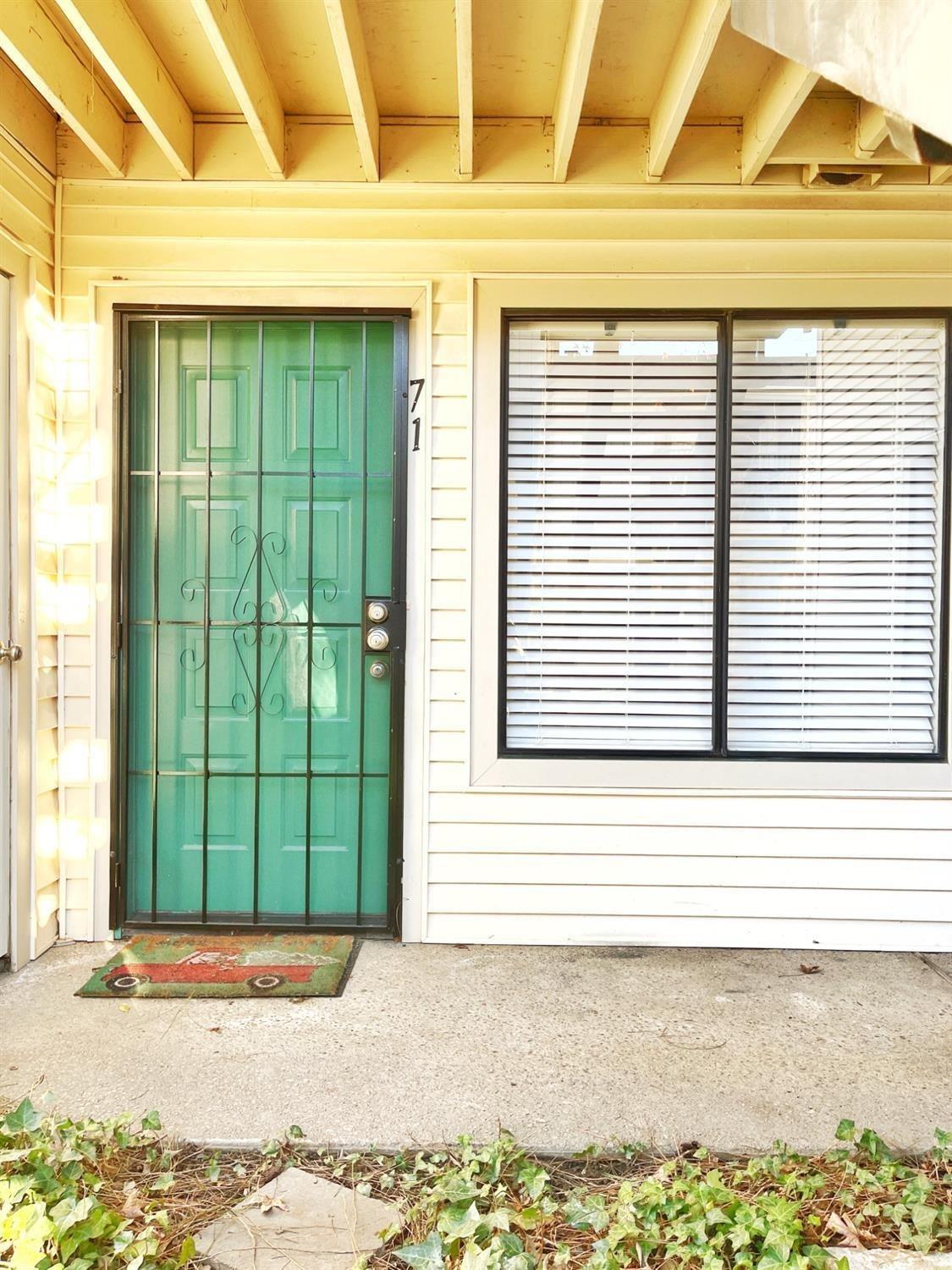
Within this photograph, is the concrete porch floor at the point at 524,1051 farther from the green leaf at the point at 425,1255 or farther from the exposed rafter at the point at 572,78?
the exposed rafter at the point at 572,78

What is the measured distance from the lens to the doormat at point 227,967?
252 centimetres

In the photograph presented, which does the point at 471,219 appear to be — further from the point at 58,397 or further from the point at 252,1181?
the point at 252,1181

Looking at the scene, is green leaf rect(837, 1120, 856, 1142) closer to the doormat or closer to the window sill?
the window sill

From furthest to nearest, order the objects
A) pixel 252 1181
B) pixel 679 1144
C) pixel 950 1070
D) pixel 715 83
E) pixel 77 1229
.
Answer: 1. pixel 715 83
2. pixel 950 1070
3. pixel 679 1144
4. pixel 252 1181
5. pixel 77 1229

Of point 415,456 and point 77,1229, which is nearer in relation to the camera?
point 77,1229

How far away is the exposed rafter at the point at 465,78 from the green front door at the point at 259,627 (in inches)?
24.0

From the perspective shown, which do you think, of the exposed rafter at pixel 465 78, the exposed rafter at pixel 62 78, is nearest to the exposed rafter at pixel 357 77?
the exposed rafter at pixel 465 78

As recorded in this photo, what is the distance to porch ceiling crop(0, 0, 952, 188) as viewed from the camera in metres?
2.28

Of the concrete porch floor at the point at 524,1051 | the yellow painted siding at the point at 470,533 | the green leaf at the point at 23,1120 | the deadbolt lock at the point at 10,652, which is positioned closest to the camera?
the green leaf at the point at 23,1120

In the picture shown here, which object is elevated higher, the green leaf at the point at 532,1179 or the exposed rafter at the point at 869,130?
the exposed rafter at the point at 869,130

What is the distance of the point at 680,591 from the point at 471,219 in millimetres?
1502

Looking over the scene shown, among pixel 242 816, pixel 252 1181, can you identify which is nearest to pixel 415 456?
pixel 242 816

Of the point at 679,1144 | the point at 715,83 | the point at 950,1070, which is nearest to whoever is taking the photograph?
the point at 679,1144

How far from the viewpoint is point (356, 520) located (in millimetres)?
2965
